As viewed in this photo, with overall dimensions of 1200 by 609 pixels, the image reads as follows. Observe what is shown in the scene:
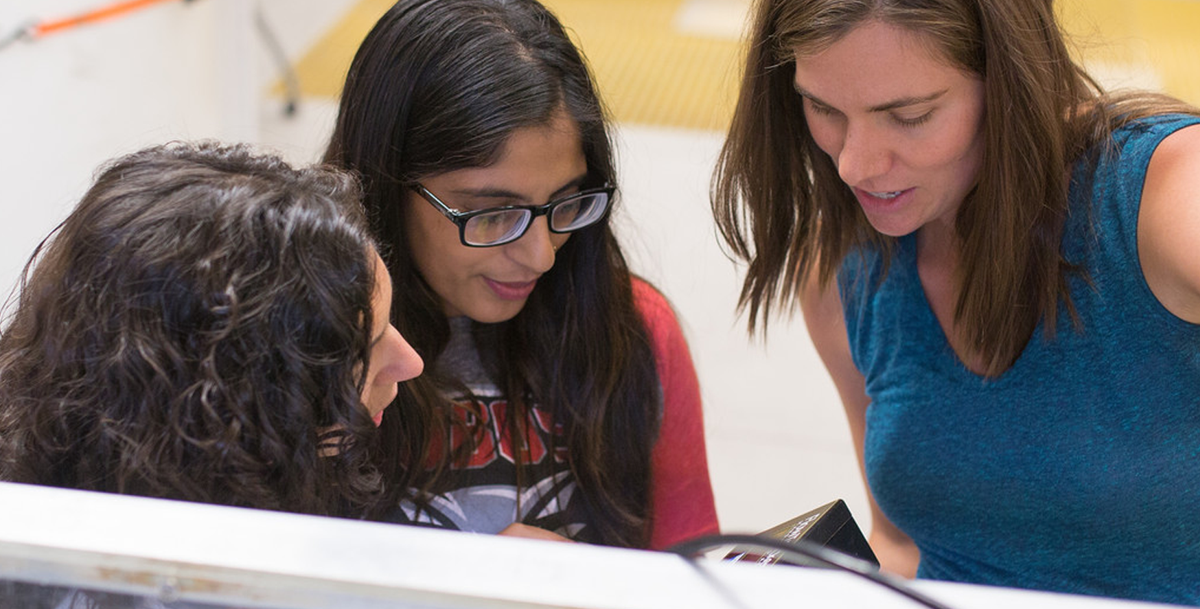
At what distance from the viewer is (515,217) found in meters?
1.21

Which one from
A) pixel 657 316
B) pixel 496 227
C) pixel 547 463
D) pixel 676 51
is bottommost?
pixel 676 51

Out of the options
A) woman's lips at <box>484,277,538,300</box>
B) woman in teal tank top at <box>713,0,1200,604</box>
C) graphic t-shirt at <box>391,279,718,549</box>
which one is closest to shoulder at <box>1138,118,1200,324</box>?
woman in teal tank top at <box>713,0,1200,604</box>

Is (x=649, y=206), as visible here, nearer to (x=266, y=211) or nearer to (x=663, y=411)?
(x=663, y=411)

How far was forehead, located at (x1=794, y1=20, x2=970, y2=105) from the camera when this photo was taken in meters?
1.03

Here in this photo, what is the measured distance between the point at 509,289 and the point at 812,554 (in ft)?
2.49

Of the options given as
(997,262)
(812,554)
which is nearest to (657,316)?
(997,262)

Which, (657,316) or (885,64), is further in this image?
(657,316)

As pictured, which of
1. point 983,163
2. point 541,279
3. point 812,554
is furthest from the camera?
point 541,279

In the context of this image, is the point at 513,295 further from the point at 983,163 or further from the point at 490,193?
the point at 983,163

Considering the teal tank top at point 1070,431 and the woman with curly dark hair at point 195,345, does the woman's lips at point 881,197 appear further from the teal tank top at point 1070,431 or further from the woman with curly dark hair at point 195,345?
the woman with curly dark hair at point 195,345

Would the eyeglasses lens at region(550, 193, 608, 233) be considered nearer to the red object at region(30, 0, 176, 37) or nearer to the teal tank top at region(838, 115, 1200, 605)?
the teal tank top at region(838, 115, 1200, 605)

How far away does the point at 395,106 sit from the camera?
1.18m

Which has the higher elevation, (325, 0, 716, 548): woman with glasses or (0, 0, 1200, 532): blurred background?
(325, 0, 716, 548): woman with glasses

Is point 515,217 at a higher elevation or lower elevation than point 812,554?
lower
